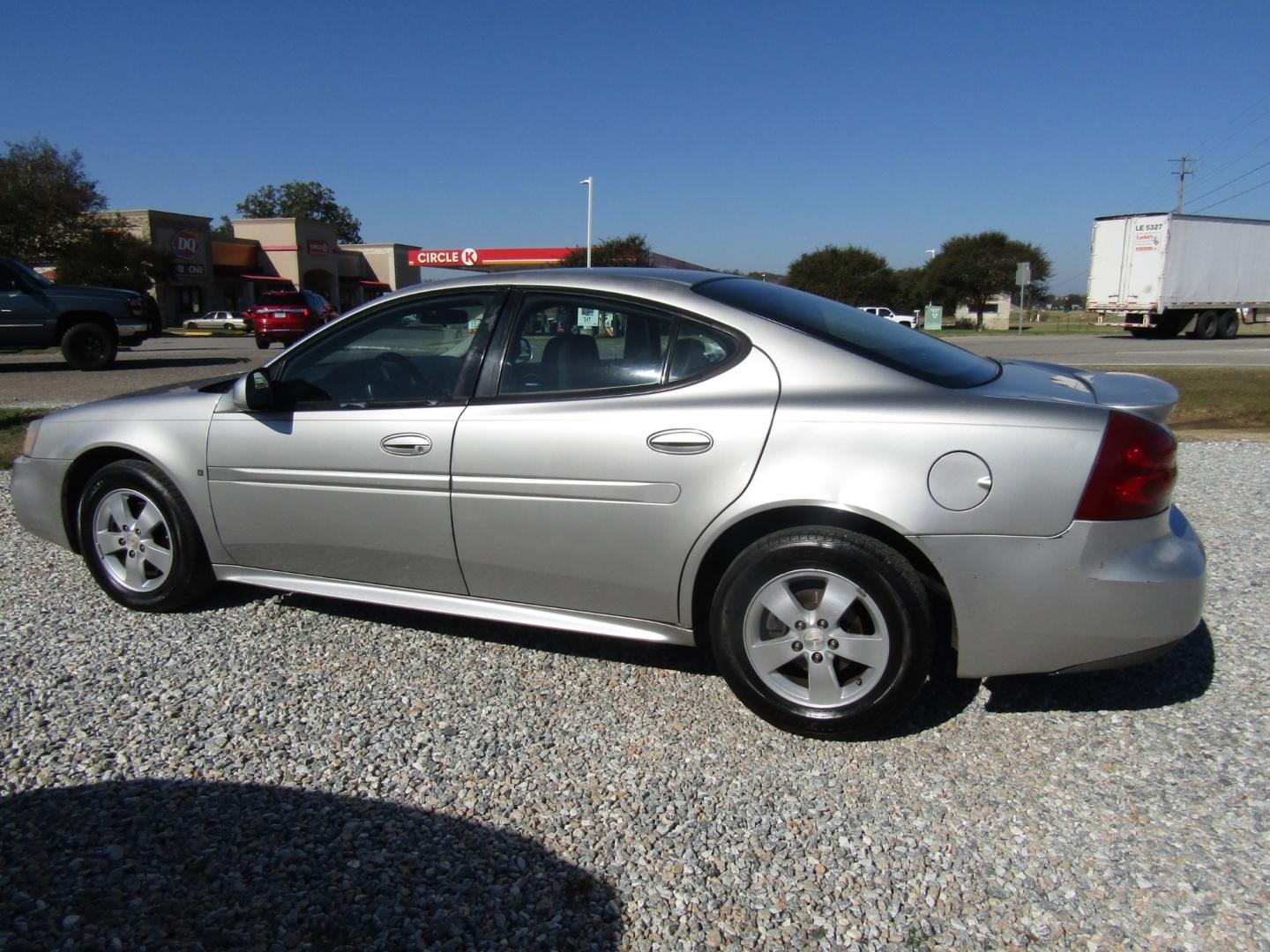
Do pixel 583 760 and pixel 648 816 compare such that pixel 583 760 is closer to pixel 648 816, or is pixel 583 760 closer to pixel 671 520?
pixel 648 816

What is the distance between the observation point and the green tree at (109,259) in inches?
1537

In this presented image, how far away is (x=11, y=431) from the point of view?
346 inches

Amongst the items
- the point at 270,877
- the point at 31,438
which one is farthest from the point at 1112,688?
the point at 31,438

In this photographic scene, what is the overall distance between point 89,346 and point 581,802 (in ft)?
54.5

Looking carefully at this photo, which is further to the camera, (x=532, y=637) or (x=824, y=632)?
(x=532, y=637)

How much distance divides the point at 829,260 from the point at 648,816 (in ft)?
198

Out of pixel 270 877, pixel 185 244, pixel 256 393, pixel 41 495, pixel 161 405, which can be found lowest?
pixel 270 877

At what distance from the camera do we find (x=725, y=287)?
3.52 m

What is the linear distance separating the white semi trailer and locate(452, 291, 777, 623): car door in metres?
31.2

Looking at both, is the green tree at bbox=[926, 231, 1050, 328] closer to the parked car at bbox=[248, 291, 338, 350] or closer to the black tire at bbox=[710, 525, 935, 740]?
the parked car at bbox=[248, 291, 338, 350]

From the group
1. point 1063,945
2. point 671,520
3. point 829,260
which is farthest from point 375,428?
point 829,260

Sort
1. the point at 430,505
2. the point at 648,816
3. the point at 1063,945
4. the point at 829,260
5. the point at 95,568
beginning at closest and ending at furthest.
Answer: the point at 1063,945 → the point at 648,816 → the point at 430,505 → the point at 95,568 → the point at 829,260

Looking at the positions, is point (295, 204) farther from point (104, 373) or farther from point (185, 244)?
point (104, 373)

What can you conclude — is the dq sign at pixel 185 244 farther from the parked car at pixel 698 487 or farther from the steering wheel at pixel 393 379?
the steering wheel at pixel 393 379
